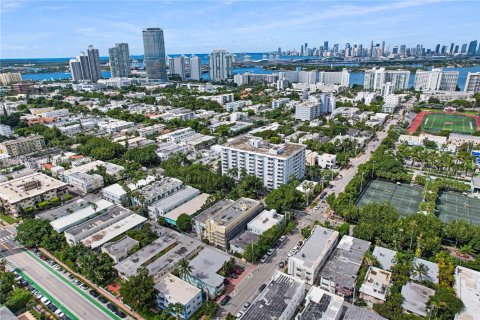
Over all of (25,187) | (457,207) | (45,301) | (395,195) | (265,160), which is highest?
(265,160)

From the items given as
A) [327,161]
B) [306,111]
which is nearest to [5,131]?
[327,161]

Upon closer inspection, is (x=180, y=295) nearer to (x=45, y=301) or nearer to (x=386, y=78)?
(x=45, y=301)

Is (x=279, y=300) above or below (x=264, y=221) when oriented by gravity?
below

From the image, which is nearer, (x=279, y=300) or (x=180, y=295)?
(x=279, y=300)

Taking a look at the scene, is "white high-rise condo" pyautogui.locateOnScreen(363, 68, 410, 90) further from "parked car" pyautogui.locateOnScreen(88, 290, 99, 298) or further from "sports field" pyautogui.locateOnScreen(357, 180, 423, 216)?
"parked car" pyautogui.locateOnScreen(88, 290, 99, 298)

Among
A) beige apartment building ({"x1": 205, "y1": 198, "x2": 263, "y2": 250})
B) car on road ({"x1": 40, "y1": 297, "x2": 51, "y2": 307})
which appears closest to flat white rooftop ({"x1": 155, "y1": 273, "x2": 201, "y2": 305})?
beige apartment building ({"x1": 205, "y1": 198, "x2": 263, "y2": 250})

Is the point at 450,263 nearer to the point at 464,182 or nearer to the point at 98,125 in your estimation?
the point at 464,182

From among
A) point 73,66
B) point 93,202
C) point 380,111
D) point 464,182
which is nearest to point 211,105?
point 380,111
